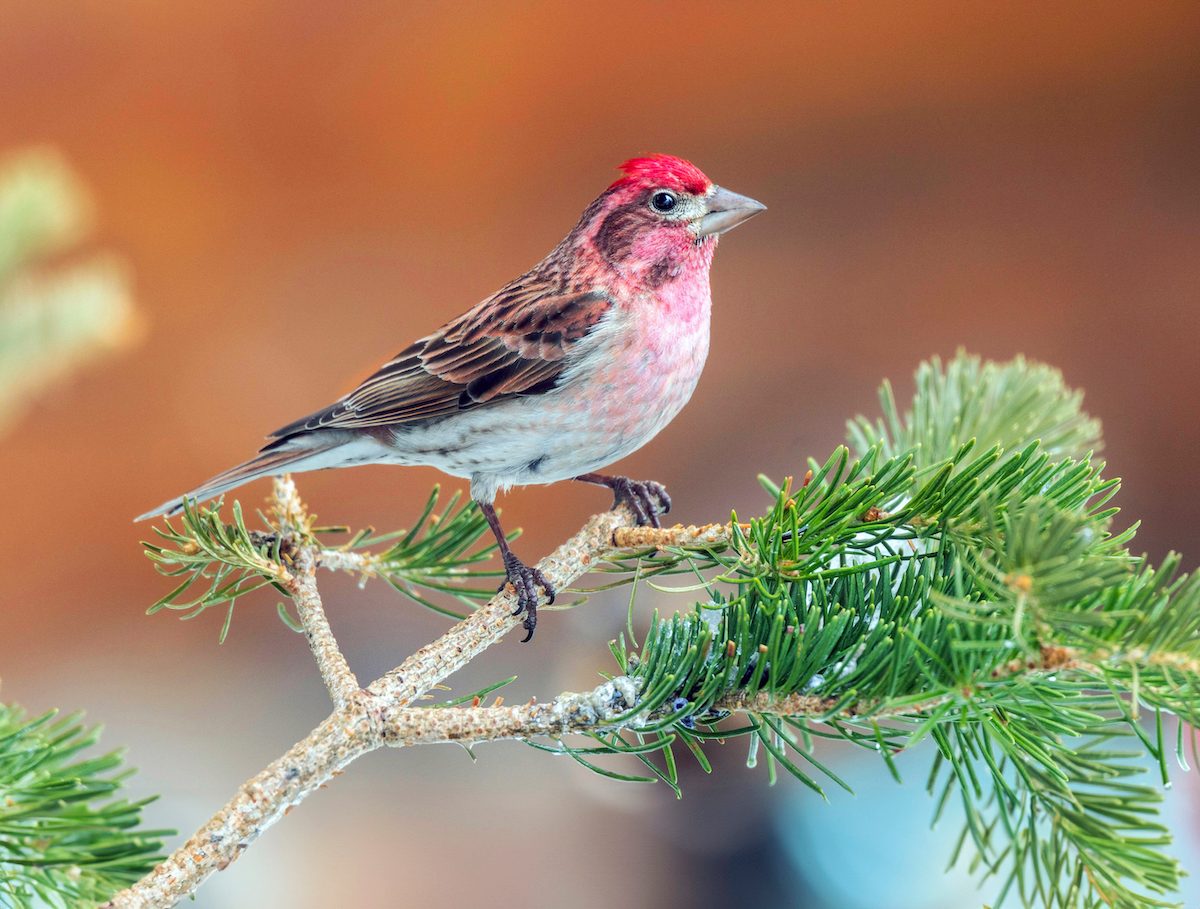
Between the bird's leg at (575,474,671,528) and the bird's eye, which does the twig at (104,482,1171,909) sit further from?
the bird's eye

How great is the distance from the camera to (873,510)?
1006 mm

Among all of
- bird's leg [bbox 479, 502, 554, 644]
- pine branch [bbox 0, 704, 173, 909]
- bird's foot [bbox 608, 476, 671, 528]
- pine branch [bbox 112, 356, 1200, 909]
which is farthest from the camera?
bird's foot [bbox 608, 476, 671, 528]

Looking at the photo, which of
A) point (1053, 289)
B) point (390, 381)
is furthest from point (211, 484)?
point (1053, 289)

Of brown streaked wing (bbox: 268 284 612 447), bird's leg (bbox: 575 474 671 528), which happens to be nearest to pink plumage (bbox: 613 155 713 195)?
brown streaked wing (bbox: 268 284 612 447)

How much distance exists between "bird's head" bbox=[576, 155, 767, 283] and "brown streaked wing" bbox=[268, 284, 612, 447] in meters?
0.11

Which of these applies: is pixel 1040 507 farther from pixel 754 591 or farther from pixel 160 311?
pixel 160 311

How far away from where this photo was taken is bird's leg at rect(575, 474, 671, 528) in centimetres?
148

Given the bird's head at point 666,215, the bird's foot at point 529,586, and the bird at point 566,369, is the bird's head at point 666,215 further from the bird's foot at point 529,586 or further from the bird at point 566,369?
the bird's foot at point 529,586

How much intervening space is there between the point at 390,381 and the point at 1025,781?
1.32 m

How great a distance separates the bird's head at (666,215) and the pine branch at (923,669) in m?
0.85

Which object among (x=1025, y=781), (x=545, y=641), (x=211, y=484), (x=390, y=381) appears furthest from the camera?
(x=545, y=641)

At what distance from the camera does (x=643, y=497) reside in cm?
155

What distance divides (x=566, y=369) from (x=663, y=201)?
0.37 meters

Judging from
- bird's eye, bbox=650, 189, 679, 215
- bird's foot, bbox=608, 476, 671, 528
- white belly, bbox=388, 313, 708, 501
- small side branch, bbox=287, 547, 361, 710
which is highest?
bird's eye, bbox=650, 189, 679, 215
